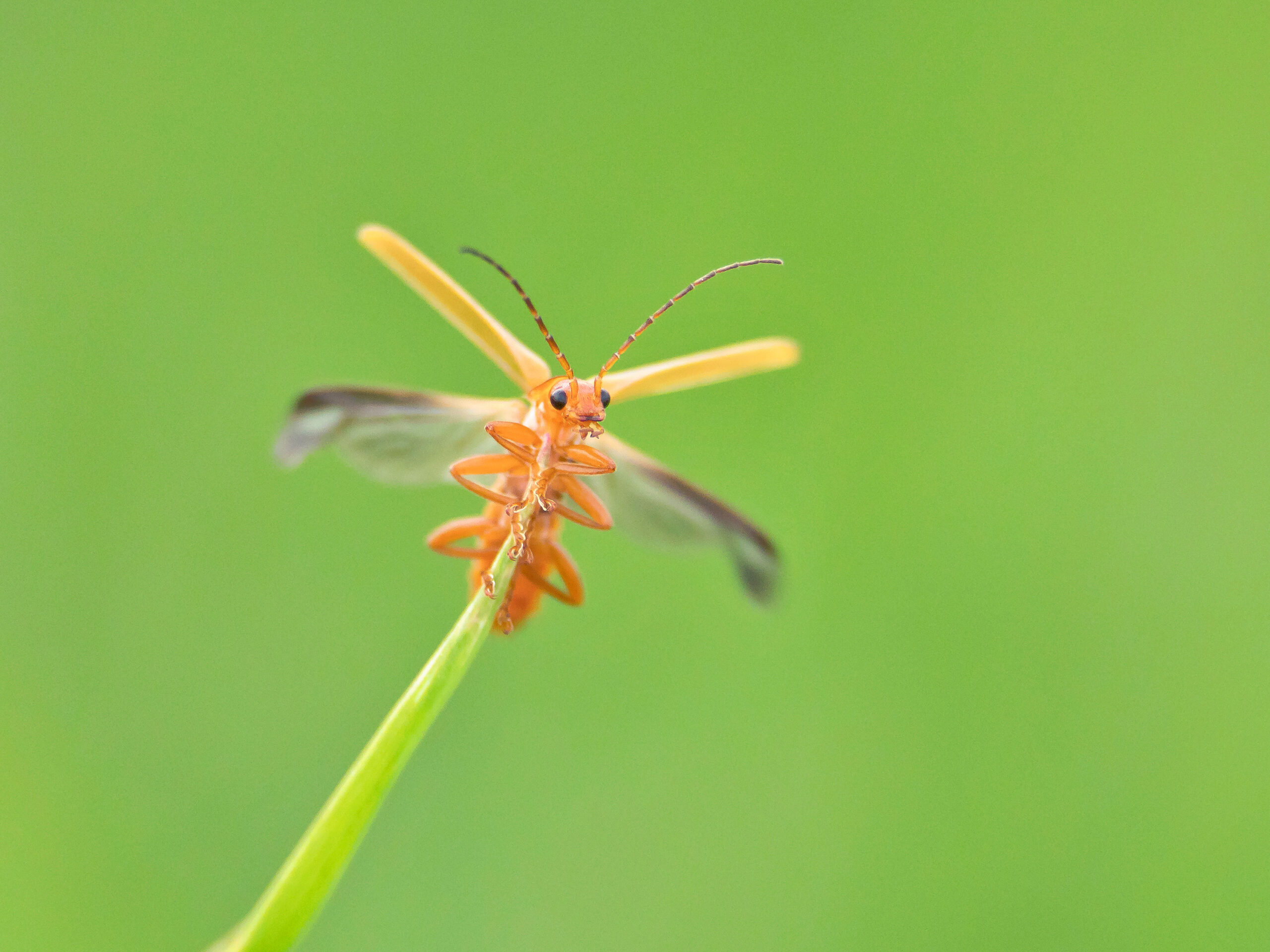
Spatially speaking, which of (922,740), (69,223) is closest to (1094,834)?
(922,740)

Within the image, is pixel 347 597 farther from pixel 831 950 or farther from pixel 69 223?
pixel 831 950

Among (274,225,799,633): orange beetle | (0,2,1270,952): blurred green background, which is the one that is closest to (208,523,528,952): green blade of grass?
(274,225,799,633): orange beetle

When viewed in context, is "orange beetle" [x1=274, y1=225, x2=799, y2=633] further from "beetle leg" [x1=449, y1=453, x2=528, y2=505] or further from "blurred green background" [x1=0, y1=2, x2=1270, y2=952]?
"blurred green background" [x1=0, y1=2, x2=1270, y2=952]

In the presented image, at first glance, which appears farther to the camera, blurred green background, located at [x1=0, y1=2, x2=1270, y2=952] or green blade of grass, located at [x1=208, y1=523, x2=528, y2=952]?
blurred green background, located at [x1=0, y1=2, x2=1270, y2=952]

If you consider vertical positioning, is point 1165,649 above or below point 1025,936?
above

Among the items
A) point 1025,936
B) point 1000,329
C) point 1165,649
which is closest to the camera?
point 1025,936

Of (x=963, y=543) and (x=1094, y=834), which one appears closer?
(x=1094, y=834)

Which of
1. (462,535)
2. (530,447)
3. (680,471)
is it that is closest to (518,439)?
(530,447)
